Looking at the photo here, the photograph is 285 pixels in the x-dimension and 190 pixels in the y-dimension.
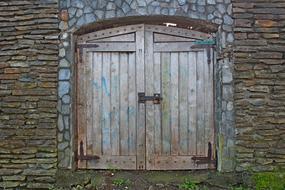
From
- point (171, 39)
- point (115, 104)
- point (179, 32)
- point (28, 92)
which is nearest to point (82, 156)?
point (115, 104)

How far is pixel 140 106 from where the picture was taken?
18.2ft

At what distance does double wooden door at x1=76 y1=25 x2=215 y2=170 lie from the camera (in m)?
5.54

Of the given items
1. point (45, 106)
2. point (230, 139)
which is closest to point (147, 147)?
point (230, 139)

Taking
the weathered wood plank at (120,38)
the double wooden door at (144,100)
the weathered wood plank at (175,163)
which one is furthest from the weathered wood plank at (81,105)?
the weathered wood plank at (175,163)

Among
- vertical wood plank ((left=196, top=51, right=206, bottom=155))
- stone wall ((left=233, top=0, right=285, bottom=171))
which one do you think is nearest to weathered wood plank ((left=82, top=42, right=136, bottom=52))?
vertical wood plank ((left=196, top=51, right=206, bottom=155))

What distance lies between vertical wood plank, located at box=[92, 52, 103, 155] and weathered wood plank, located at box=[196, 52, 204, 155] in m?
1.31

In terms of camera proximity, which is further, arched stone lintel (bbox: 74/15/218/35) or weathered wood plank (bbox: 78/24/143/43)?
weathered wood plank (bbox: 78/24/143/43)

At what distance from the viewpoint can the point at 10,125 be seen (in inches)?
210

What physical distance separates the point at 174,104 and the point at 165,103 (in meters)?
0.12

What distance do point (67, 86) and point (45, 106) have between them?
38cm

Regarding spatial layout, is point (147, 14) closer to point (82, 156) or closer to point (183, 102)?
point (183, 102)

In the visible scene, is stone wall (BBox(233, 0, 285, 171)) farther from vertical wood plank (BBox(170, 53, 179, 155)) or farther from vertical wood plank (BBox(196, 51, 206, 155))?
vertical wood plank (BBox(170, 53, 179, 155))

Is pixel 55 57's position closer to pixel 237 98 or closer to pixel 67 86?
pixel 67 86

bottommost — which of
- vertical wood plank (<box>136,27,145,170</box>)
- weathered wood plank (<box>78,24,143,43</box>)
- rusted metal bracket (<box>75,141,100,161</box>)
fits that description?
rusted metal bracket (<box>75,141,100,161</box>)
